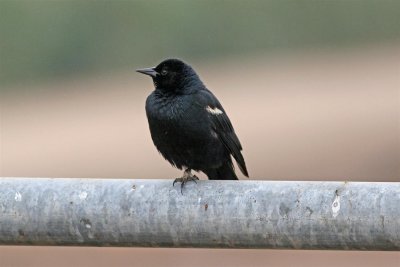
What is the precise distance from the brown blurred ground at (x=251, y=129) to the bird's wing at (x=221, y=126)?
6246 millimetres

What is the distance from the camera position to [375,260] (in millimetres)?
12211

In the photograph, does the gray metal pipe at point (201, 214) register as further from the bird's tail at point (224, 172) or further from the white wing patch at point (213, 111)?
the bird's tail at point (224, 172)

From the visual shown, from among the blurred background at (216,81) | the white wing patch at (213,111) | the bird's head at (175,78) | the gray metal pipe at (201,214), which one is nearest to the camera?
the gray metal pipe at (201,214)

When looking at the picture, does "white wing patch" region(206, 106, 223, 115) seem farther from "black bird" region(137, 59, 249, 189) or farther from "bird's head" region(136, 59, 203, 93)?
"bird's head" region(136, 59, 203, 93)

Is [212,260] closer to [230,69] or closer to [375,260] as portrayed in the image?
[375,260]

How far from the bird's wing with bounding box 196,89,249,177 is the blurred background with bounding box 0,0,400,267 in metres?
9.07

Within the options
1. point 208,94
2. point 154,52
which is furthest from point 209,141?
point 154,52

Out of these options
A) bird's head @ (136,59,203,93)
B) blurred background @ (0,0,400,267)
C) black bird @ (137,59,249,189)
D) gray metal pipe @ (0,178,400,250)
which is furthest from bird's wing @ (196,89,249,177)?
blurred background @ (0,0,400,267)

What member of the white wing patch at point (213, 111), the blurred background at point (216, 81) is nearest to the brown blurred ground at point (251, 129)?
the blurred background at point (216, 81)

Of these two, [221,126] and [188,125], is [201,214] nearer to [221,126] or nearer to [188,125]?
[188,125]

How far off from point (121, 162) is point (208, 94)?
1237cm

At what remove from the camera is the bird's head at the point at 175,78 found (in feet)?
18.7

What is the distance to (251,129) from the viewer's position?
1888cm

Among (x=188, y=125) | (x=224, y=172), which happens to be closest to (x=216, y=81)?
(x=224, y=172)
